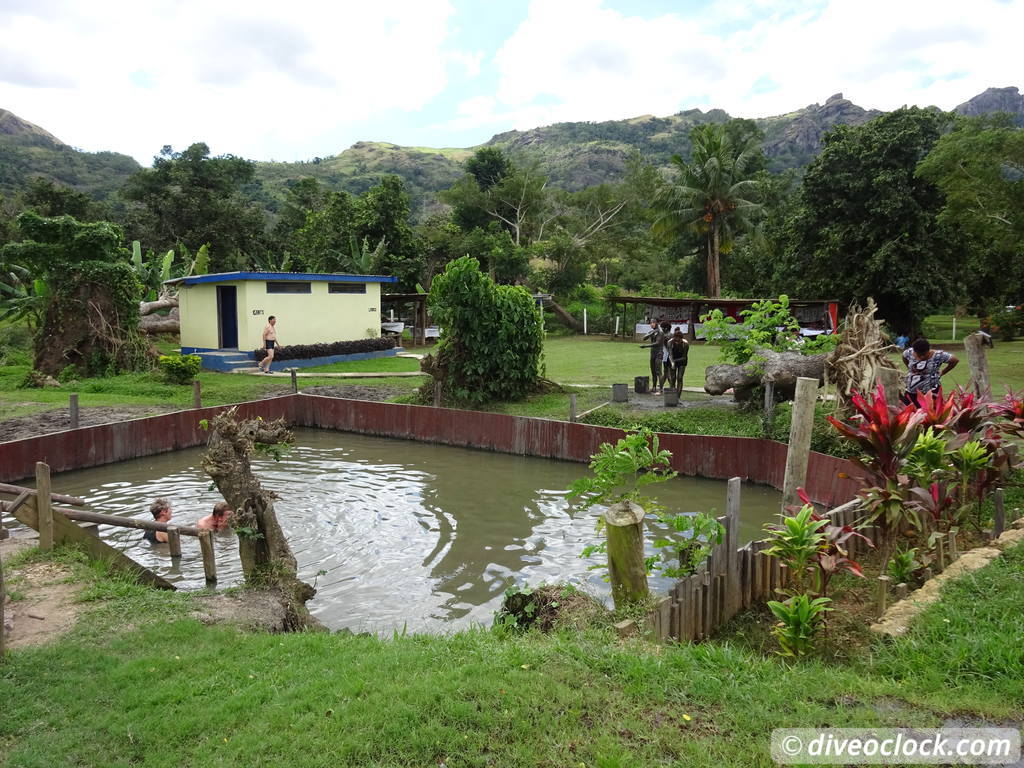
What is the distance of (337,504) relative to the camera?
12703 mm

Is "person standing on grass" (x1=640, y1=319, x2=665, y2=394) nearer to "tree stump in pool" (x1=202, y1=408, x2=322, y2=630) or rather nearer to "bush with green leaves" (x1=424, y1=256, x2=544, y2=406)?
"bush with green leaves" (x1=424, y1=256, x2=544, y2=406)

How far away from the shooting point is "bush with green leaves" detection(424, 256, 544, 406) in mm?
18844

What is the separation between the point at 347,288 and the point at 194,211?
18060mm

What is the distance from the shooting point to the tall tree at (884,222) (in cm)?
3069

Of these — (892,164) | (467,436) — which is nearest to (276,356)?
(467,436)

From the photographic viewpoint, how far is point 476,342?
61.7 feet

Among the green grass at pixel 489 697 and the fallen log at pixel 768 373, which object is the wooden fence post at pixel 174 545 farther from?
the fallen log at pixel 768 373

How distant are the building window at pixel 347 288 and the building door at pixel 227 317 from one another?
12.0ft

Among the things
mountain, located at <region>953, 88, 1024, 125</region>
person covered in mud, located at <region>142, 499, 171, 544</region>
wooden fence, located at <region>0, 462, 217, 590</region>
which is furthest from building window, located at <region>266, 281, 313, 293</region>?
mountain, located at <region>953, 88, 1024, 125</region>

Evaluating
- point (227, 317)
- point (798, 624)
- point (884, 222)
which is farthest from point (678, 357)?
point (884, 222)

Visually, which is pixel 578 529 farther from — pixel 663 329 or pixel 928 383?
pixel 663 329

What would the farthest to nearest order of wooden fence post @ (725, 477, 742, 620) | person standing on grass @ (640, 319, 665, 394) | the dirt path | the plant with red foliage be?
person standing on grass @ (640, 319, 665, 394) → the plant with red foliage → wooden fence post @ (725, 477, 742, 620) → the dirt path

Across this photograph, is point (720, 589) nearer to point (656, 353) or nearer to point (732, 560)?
point (732, 560)

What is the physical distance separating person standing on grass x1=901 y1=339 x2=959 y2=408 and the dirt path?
10495 millimetres
